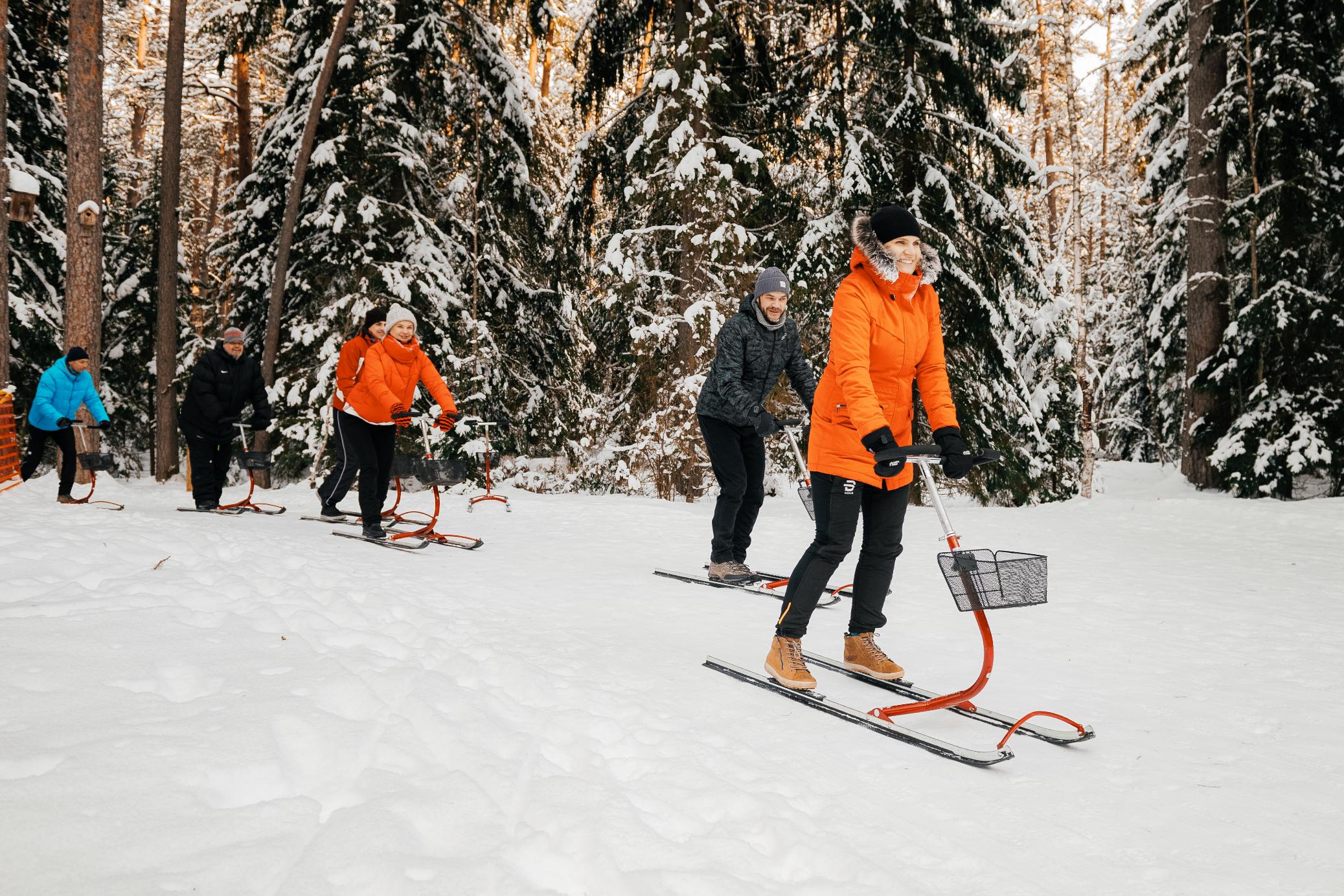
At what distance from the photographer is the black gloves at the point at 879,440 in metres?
3.59

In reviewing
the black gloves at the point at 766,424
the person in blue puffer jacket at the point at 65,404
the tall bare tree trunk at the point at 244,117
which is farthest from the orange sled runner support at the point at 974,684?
the tall bare tree trunk at the point at 244,117

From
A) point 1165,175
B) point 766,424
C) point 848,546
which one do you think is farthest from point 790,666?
point 1165,175

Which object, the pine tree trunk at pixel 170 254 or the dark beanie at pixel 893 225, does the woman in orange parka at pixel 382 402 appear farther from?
the pine tree trunk at pixel 170 254

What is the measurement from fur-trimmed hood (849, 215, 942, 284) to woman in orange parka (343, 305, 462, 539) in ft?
17.6

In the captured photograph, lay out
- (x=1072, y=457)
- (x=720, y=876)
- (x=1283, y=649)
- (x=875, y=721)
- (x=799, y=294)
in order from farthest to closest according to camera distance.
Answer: (x=1072, y=457) < (x=799, y=294) < (x=1283, y=649) < (x=875, y=721) < (x=720, y=876)

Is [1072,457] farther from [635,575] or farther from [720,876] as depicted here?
[720,876]

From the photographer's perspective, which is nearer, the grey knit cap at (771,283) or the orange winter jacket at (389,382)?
the grey knit cap at (771,283)

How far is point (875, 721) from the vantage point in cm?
380

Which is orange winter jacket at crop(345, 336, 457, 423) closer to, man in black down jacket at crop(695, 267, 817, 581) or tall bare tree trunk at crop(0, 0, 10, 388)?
man in black down jacket at crop(695, 267, 817, 581)

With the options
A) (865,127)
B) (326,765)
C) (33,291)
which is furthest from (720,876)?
(33,291)

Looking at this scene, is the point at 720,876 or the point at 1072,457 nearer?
the point at 720,876

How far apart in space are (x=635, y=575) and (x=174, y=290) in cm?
1405

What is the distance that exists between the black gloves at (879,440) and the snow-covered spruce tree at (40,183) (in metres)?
18.0

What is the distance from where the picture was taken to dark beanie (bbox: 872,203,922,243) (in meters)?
3.96
